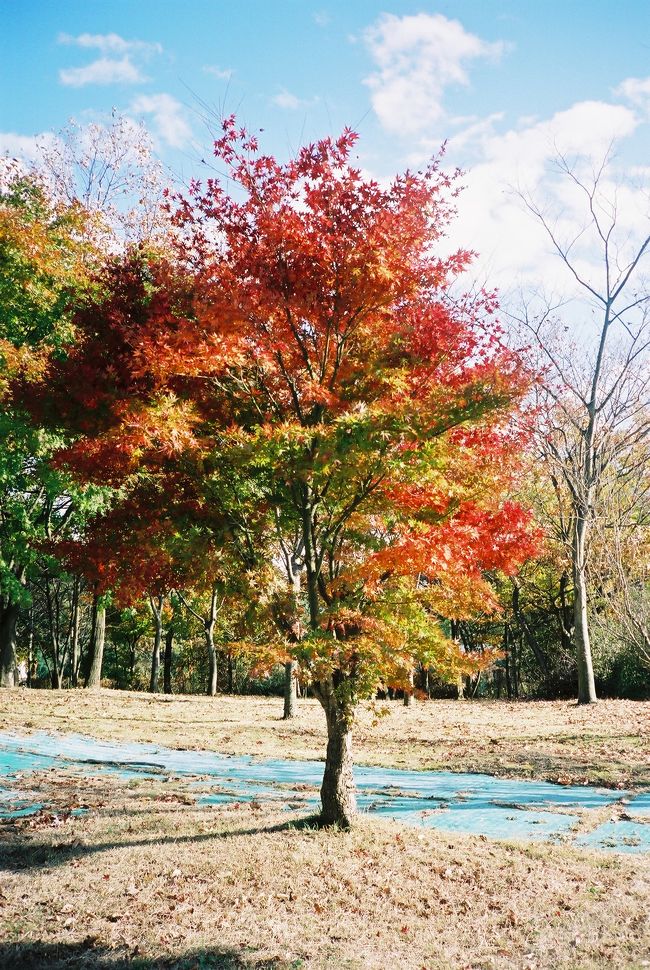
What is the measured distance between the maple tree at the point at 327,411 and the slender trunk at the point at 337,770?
0.02 metres

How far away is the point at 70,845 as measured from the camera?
6145 millimetres

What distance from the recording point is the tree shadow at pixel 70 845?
5.72 metres

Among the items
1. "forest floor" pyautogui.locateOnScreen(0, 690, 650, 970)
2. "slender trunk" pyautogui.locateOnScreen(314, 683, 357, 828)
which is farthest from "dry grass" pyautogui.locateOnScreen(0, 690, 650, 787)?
"forest floor" pyautogui.locateOnScreen(0, 690, 650, 970)

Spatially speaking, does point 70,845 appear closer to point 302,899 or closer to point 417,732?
point 302,899

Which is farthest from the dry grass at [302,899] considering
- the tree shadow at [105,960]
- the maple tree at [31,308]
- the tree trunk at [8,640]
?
the tree trunk at [8,640]

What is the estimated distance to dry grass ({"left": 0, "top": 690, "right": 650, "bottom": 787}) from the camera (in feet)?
34.2

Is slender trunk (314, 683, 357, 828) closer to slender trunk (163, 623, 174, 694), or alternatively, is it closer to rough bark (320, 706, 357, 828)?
rough bark (320, 706, 357, 828)

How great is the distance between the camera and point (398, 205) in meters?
6.09

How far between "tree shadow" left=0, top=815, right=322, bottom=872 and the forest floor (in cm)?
2

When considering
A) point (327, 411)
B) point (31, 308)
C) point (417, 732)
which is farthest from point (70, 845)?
point (31, 308)

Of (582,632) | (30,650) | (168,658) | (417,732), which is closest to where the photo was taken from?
(417,732)

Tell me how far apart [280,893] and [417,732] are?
31.6ft

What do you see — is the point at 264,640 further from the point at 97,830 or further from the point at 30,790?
the point at 30,790

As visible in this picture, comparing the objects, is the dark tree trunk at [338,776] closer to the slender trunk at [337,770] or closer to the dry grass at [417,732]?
the slender trunk at [337,770]
